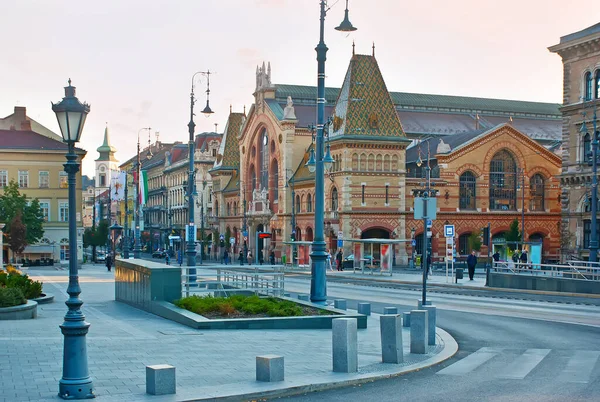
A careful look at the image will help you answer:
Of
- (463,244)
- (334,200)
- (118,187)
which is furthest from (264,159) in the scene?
(118,187)

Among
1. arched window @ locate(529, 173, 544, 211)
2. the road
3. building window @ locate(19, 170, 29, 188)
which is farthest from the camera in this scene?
building window @ locate(19, 170, 29, 188)

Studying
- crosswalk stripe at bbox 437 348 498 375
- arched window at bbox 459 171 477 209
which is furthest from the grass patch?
arched window at bbox 459 171 477 209

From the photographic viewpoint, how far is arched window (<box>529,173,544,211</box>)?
258 feet

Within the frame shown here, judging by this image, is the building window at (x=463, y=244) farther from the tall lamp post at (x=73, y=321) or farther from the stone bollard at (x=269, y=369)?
the tall lamp post at (x=73, y=321)

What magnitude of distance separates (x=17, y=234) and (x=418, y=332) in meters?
57.0

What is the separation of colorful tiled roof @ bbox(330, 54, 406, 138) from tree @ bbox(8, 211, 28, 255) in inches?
1019

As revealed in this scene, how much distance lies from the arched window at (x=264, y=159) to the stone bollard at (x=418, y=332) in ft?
235

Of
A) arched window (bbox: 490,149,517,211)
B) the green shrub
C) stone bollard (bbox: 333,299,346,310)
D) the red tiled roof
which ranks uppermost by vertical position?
the red tiled roof

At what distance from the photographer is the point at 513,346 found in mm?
18250

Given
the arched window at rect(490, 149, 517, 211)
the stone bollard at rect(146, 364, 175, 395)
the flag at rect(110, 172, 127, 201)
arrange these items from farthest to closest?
1. the arched window at rect(490, 149, 517, 211)
2. the flag at rect(110, 172, 127, 201)
3. the stone bollard at rect(146, 364, 175, 395)

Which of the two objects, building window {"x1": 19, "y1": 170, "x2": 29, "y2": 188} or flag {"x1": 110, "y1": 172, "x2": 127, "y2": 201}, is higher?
building window {"x1": 19, "y1": 170, "x2": 29, "y2": 188}

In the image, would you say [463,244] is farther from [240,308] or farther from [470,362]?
[470,362]

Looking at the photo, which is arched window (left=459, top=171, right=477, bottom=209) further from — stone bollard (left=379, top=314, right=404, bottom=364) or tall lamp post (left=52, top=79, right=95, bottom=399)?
tall lamp post (left=52, top=79, right=95, bottom=399)

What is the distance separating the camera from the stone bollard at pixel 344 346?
13.8 meters
